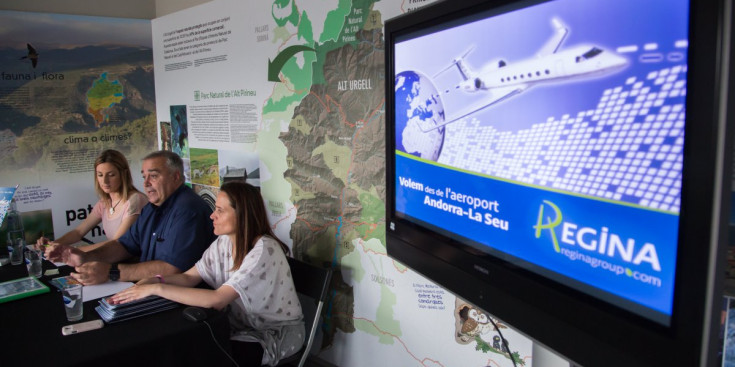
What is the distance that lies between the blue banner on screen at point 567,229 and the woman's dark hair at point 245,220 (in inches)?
41.4

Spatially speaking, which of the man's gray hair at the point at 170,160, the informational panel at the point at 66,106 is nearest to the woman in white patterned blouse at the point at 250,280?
the man's gray hair at the point at 170,160

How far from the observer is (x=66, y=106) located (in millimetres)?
4016

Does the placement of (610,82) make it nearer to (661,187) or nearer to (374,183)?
(661,187)

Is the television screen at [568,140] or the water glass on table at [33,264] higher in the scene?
the television screen at [568,140]

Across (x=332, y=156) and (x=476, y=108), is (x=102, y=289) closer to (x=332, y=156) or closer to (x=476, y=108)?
(x=332, y=156)

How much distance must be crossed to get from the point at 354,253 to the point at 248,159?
42.4 inches

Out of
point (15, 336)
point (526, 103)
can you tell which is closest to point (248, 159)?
point (15, 336)

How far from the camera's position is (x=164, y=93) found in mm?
4062

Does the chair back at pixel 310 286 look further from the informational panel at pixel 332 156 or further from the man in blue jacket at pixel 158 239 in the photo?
the man in blue jacket at pixel 158 239

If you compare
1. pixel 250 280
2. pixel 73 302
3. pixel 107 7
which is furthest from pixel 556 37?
pixel 107 7

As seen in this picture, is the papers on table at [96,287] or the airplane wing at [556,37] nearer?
the airplane wing at [556,37]

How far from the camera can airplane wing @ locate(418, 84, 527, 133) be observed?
1.18 metres

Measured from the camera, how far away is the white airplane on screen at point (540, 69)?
96 cm

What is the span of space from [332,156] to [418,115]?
108 cm
